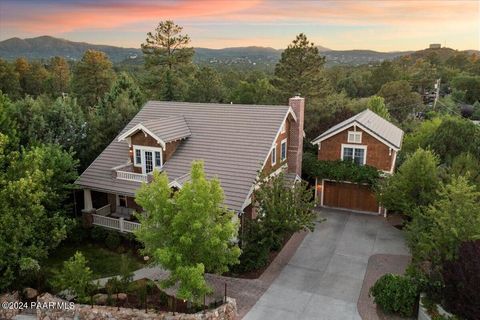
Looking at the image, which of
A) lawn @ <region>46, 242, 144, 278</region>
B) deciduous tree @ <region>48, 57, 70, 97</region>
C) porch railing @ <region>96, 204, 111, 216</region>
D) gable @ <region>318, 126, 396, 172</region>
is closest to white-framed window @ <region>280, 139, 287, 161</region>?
gable @ <region>318, 126, 396, 172</region>

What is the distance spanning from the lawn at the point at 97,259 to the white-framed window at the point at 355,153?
15.3m

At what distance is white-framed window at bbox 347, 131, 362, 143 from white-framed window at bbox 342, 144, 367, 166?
0.38 m

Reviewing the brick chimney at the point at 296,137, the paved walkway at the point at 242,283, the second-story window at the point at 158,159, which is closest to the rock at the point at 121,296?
the paved walkway at the point at 242,283

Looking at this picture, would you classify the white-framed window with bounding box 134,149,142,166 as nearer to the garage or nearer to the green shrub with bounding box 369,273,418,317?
the garage

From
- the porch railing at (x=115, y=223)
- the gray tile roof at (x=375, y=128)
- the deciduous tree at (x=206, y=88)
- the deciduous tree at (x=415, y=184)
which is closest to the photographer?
the deciduous tree at (x=415, y=184)

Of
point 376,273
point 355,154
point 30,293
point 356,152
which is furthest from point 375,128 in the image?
point 30,293

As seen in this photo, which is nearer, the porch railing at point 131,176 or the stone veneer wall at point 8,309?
the stone veneer wall at point 8,309

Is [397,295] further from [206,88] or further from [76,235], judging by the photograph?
[206,88]

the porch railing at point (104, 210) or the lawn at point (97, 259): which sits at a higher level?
the porch railing at point (104, 210)

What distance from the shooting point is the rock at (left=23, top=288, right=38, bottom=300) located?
16.5 m

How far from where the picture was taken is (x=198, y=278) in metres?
12.9

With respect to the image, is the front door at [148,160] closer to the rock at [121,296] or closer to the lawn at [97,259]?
the lawn at [97,259]

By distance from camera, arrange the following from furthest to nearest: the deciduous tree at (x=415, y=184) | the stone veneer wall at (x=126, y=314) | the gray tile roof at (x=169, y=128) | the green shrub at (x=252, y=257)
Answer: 1. the gray tile roof at (x=169, y=128)
2. the deciduous tree at (x=415, y=184)
3. the green shrub at (x=252, y=257)
4. the stone veneer wall at (x=126, y=314)

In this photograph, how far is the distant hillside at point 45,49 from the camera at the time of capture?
98.9 metres
